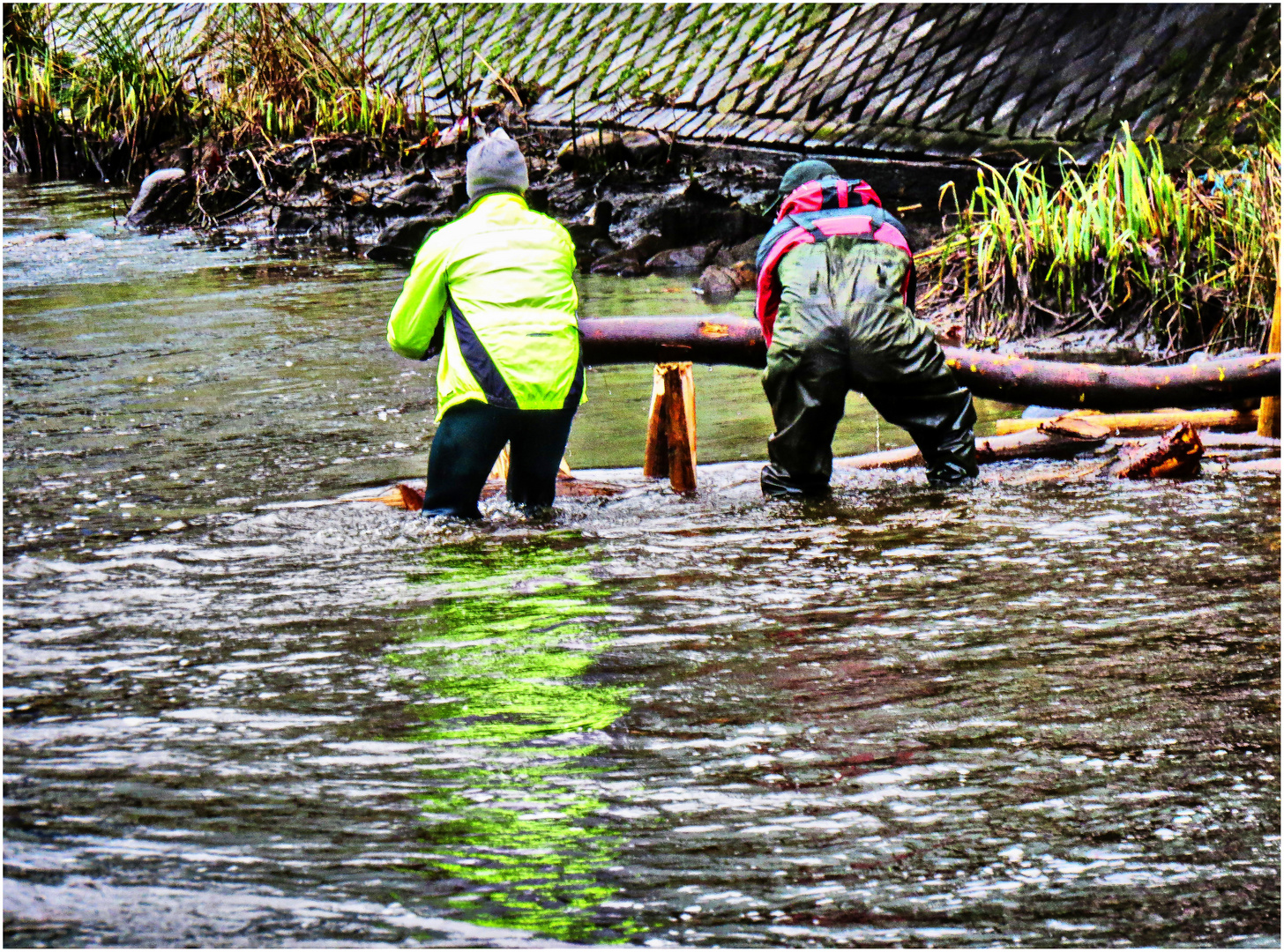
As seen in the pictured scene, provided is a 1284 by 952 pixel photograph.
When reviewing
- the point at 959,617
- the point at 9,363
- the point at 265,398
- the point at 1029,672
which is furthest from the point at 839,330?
the point at 9,363

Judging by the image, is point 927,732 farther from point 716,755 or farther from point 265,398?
point 265,398

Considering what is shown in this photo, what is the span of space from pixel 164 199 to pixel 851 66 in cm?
912

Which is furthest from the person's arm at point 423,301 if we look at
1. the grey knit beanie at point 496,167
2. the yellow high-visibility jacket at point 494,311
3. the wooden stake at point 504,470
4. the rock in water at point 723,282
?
the rock in water at point 723,282

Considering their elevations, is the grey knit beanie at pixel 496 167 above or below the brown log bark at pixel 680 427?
above

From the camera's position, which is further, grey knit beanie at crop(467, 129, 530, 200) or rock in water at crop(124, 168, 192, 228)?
rock in water at crop(124, 168, 192, 228)

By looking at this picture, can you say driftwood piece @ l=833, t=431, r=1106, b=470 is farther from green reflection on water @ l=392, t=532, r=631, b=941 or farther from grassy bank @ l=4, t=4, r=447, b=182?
grassy bank @ l=4, t=4, r=447, b=182

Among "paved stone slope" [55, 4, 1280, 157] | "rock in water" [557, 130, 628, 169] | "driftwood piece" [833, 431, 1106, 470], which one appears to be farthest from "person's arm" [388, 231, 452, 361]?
"rock in water" [557, 130, 628, 169]

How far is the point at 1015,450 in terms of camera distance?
7547 millimetres

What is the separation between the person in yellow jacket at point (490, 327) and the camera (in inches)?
241

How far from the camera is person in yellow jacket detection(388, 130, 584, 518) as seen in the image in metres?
6.12

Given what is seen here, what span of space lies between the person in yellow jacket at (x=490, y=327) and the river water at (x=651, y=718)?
383 millimetres

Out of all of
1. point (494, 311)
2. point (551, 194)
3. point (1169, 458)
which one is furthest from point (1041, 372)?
point (551, 194)

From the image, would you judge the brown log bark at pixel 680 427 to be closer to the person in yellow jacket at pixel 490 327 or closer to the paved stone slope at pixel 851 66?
the person in yellow jacket at pixel 490 327

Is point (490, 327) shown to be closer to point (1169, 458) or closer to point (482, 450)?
point (482, 450)
